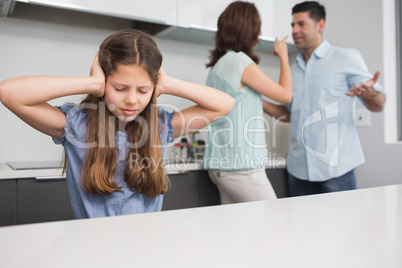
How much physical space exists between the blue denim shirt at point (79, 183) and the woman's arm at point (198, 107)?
0.19 m

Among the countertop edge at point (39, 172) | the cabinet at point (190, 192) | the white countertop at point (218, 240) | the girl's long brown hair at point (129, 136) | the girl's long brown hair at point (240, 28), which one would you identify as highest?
the girl's long brown hair at point (240, 28)

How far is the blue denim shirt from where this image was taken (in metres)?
0.96

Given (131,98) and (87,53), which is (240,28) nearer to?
(131,98)

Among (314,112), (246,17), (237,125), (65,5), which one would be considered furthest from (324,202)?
(65,5)

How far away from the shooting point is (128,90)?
89 cm

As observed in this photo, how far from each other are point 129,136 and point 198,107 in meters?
0.23

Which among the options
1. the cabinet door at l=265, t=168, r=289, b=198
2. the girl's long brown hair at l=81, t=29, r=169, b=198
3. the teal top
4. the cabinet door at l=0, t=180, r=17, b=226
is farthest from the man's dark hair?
the cabinet door at l=0, t=180, r=17, b=226

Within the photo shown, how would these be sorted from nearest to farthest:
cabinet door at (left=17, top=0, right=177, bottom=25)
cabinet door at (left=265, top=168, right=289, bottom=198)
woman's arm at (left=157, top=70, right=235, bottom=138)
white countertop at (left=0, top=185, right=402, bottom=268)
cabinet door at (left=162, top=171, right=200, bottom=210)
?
white countertop at (left=0, top=185, right=402, bottom=268), woman's arm at (left=157, top=70, right=235, bottom=138), cabinet door at (left=17, top=0, right=177, bottom=25), cabinet door at (left=162, top=171, right=200, bottom=210), cabinet door at (left=265, top=168, right=289, bottom=198)

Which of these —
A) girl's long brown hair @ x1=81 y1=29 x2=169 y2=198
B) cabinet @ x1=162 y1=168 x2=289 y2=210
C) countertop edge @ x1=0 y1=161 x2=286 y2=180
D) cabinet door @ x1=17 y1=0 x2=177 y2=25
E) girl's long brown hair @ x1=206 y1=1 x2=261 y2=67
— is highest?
cabinet door @ x1=17 y1=0 x2=177 y2=25

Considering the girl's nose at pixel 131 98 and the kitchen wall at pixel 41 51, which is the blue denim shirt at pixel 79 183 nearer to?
the girl's nose at pixel 131 98

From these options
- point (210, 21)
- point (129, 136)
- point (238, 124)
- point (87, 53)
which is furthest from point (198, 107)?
point (87, 53)

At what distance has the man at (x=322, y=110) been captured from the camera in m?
1.73

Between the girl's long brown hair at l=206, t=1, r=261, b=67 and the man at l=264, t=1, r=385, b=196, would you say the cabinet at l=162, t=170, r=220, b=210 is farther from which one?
the girl's long brown hair at l=206, t=1, r=261, b=67

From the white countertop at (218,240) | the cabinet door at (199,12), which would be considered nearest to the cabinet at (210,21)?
the cabinet door at (199,12)
